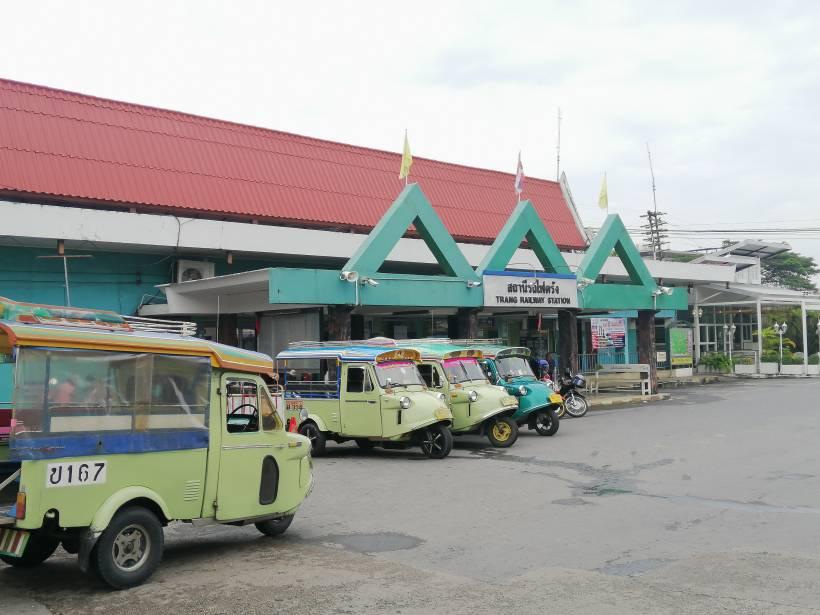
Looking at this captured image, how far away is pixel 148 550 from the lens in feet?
23.4

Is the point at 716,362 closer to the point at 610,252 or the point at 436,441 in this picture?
the point at 610,252

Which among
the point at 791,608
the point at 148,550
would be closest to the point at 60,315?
the point at 148,550

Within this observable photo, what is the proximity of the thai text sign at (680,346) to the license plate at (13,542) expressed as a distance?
36.1m

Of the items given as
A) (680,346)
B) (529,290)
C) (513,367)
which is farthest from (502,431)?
(680,346)

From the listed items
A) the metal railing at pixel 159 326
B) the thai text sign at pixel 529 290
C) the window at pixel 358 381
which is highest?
the thai text sign at pixel 529 290

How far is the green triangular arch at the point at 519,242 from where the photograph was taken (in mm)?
23656

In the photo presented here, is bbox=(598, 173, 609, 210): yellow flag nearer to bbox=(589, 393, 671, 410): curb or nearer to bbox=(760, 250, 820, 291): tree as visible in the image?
bbox=(589, 393, 671, 410): curb

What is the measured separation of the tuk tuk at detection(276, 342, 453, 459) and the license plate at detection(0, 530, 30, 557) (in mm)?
8604

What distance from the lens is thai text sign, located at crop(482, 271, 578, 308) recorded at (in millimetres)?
23156

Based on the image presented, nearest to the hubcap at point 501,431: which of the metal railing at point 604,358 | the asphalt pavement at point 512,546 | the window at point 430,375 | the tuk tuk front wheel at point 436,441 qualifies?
the window at point 430,375

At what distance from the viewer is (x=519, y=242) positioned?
24172 millimetres

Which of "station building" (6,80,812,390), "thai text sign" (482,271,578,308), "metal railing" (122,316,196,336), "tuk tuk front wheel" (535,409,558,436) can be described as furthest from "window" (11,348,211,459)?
"thai text sign" (482,271,578,308)

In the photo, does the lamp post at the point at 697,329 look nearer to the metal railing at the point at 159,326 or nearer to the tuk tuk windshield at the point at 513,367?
the tuk tuk windshield at the point at 513,367

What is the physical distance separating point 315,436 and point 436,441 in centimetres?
235
